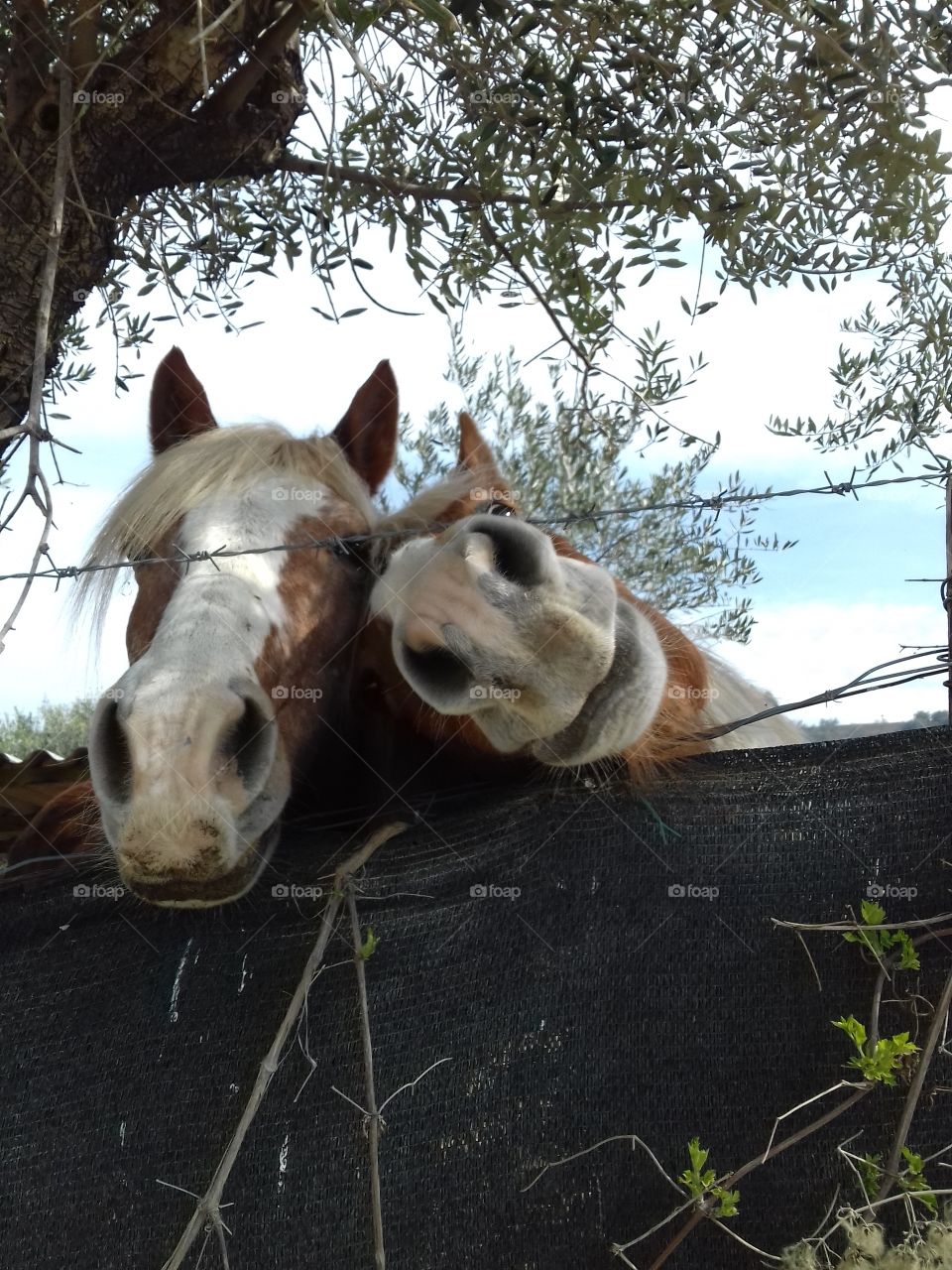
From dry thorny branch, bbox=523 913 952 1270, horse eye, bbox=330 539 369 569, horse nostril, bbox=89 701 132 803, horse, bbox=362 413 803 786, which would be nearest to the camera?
dry thorny branch, bbox=523 913 952 1270

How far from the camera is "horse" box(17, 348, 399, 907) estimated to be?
163 cm

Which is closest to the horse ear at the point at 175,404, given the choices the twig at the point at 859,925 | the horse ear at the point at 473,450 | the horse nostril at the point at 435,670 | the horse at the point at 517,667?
the horse ear at the point at 473,450

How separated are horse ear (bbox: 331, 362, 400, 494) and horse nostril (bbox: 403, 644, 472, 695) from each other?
4.77 feet

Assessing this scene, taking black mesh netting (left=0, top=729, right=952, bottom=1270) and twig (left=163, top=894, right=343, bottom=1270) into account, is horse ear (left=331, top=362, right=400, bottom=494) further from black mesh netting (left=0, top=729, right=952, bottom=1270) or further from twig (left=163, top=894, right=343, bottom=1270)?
twig (left=163, top=894, right=343, bottom=1270)

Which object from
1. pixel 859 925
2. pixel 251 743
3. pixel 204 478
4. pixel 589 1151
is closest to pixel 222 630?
pixel 251 743

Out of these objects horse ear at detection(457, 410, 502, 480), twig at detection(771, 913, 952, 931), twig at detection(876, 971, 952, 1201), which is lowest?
twig at detection(876, 971, 952, 1201)

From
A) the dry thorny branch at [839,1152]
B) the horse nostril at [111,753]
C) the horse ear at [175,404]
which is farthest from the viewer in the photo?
the horse ear at [175,404]

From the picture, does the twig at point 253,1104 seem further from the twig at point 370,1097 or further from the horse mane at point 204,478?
the horse mane at point 204,478

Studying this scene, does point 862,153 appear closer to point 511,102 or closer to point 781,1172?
point 511,102

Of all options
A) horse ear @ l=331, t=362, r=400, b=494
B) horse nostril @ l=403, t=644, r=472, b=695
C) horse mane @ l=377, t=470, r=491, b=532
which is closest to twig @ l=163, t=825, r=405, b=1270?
horse nostril @ l=403, t=644, r=472, b=695

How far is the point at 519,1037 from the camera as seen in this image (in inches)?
57.9

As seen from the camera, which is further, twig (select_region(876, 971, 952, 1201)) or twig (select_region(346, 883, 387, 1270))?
twig (select_region(346, 883, 387, 1270))

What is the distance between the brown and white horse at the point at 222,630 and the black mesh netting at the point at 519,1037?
21cm

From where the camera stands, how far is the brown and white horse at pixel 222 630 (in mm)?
1625
